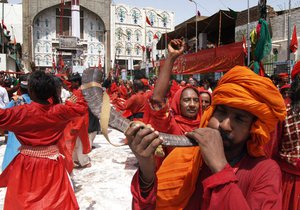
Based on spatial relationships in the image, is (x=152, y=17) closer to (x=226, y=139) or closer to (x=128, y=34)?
(x=128, y=34)

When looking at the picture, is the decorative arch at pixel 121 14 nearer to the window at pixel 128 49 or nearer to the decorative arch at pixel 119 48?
the decorative arch at pixel 119 48

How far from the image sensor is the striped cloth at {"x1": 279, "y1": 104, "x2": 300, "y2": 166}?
6.80 feet

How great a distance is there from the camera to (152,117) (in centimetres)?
186

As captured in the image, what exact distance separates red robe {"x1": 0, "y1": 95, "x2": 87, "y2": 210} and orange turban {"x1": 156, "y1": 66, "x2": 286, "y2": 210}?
1.47 m

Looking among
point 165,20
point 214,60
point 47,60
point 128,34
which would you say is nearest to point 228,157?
point 214,60

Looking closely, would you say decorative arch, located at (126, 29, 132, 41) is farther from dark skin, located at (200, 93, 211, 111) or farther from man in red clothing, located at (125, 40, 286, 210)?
man in red clothing, located at (125, 40, 286, 210)

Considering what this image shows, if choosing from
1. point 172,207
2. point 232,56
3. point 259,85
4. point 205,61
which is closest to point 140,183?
point 172,207

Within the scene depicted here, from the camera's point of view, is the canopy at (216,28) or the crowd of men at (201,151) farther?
the canopy at (216,28)

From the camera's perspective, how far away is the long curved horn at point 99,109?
1.02 metres

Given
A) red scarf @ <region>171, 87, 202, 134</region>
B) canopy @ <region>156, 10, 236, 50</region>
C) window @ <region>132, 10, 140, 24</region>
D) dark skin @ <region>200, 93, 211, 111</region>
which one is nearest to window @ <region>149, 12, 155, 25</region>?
window @ <region>132, 10, 140, 24</region>

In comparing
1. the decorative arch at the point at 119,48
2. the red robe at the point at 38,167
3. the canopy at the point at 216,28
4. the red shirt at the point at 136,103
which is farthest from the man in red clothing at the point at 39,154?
the decorative arch at the point at 119,48

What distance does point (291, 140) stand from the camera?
2092 mm

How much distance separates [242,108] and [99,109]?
56 centimetres

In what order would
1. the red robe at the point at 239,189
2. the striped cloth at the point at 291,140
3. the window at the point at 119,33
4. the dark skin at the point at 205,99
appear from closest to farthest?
the red robe at the point at 239,189
the striped cloth at the point at 291,140
the dark skin at the point at 205,99
the window at the point at 119,33
